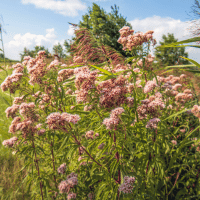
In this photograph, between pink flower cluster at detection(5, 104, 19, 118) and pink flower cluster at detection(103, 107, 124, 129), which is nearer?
pink flower cluster at detection(103, 107, 124, 129)

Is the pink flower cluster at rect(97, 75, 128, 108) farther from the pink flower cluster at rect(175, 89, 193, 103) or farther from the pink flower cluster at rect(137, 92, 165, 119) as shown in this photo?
the pink flower cluster at rect(175, 89, 193, 103)

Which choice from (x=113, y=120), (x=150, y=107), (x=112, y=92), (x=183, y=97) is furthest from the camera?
(x=183, y=97)

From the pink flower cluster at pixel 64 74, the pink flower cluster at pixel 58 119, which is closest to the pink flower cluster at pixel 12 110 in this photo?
the pink flower cluster at pixel 64 74

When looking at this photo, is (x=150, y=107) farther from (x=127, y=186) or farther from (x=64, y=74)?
(x=64, y=74)

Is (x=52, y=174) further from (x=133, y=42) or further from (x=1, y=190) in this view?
(x=133, y=42)

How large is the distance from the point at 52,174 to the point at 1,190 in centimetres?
185

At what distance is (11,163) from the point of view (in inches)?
173

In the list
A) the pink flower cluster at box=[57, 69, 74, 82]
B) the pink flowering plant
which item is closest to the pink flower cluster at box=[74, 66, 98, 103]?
the pink flowering plant

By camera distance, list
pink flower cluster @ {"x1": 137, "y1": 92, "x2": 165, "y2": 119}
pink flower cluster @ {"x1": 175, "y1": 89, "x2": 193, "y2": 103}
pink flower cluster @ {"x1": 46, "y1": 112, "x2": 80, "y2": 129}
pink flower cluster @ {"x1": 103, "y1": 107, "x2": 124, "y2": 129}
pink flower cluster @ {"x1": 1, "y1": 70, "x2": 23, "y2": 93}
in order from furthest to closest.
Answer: pink flower cluster @ {"x1": 175, "y1": 89, "x2": 193, "y2": 103} < pink flower cluster @ {"x1": 1, "y1": 70, "x2": 23, "y2": 93} < pink flower cluster @ {"x1": 137, "y1": 92, "x2": 165, "y2": 119} < pink flower cluster @ {"x1": 46, "y1": 112, "x2": 80, "y2": 129} < pink flower cluster @ {"x1": 103, "y1": 107, "x2": 124, "y2": 129}

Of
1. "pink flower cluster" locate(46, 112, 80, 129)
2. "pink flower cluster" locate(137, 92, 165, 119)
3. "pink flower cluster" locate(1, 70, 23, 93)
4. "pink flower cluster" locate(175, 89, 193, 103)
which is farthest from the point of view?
"pink flower cluster" locate(175, 89, 193, 103)

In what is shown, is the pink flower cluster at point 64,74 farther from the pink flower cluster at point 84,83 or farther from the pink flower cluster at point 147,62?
the pink flower cluster at point 147,62

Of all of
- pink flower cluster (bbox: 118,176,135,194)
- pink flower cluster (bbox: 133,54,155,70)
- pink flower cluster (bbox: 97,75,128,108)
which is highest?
pink flower cluster (bbox: 133,54,155,70)

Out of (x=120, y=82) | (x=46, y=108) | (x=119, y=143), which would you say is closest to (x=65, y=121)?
(x=119, y=143)

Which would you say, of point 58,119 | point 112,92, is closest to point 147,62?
point 112,92
